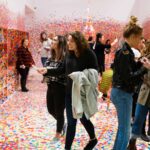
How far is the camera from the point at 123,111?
271cm

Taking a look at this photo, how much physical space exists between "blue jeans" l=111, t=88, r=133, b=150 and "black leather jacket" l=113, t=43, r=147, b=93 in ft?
0.21

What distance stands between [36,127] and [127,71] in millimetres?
2279

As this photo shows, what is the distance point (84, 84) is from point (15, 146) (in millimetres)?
1321

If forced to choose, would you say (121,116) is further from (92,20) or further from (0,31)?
(92,20)

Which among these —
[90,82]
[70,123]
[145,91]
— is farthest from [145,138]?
[90,82]

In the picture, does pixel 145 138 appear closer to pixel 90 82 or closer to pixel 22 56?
pixel 90 82

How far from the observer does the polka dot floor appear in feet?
12.1

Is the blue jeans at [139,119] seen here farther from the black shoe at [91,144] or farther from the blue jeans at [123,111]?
the blue jeans at [123,111]

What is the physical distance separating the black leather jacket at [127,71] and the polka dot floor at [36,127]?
4.10ft

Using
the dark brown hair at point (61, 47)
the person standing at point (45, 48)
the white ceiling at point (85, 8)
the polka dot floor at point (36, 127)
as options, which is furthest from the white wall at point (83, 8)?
the dark brown hair at point (61, 47)

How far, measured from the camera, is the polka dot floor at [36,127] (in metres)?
3.69

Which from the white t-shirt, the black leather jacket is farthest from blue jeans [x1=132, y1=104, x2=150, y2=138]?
the white t-shirt

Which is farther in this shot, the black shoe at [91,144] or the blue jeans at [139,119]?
the blue jeans at [139,119]

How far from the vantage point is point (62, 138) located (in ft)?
12.8
